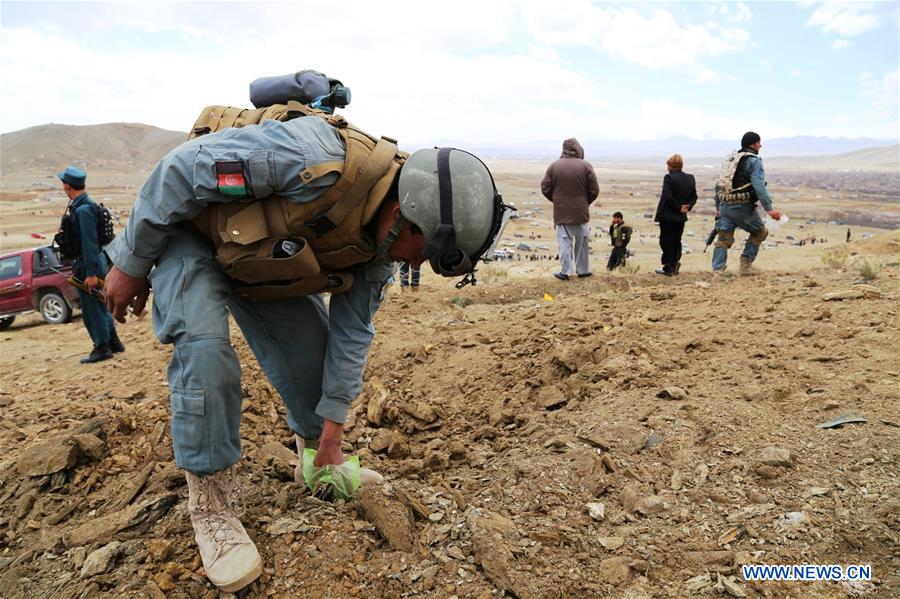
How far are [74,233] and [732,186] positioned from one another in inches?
275

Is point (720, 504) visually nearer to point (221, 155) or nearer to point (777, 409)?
point (777, 409)

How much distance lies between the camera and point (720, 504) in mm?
2316

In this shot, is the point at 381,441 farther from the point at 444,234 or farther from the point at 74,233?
the point at 74,233

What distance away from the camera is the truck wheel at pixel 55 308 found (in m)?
9.38

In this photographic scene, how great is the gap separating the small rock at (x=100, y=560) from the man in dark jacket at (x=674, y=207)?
7.12 m

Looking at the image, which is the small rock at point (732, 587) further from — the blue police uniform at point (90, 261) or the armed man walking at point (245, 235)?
the blue police uniform at point (90, 261)

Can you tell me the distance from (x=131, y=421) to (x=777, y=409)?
329 cm

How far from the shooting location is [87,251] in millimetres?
5609

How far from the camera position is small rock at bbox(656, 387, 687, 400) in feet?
10.3

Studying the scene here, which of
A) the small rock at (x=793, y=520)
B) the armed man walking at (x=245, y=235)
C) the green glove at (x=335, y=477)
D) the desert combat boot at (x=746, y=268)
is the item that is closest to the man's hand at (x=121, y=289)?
the armed man walking at (x=245, y=235)

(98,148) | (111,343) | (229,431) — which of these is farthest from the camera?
(98,148)

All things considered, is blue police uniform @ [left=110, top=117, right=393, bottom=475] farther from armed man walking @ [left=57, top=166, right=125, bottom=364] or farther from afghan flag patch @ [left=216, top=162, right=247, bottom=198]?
armed man walking @ [left=57, top=166, right=125, bottom=364]

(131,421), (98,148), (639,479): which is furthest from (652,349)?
(98,148)

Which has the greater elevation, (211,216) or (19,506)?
(211,216)
